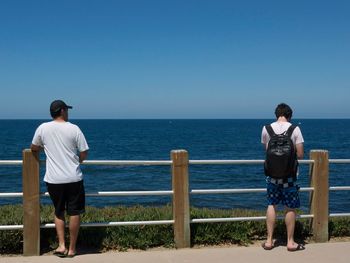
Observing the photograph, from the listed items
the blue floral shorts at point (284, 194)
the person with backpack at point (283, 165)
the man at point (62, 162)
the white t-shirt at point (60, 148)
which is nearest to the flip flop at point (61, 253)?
the man at point (62, 162)

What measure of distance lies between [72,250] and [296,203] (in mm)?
2802

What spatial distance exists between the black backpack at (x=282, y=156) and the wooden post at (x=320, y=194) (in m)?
0.82

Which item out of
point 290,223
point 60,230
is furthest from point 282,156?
point 60,230

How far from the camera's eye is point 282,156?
5863mm

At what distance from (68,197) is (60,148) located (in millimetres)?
589

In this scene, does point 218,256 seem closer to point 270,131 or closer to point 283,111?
point 270,131

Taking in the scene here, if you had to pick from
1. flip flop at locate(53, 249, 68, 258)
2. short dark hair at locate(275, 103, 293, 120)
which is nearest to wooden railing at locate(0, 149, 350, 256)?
flip flop at locate(53, 249, 68, 258)

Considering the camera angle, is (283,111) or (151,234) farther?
(151,234)

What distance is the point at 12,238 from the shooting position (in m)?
5.98

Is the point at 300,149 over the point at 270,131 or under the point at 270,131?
under

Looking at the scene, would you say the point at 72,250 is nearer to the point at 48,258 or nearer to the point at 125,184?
the point at 48,258

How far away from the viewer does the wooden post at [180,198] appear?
6195 mm

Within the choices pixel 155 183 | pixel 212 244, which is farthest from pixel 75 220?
pixel 155 183

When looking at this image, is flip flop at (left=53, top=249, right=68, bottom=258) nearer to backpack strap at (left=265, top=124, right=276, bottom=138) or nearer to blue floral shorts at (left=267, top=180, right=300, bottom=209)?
blue floral shorts at (left=267, top=180, right=300, bottom=209)
